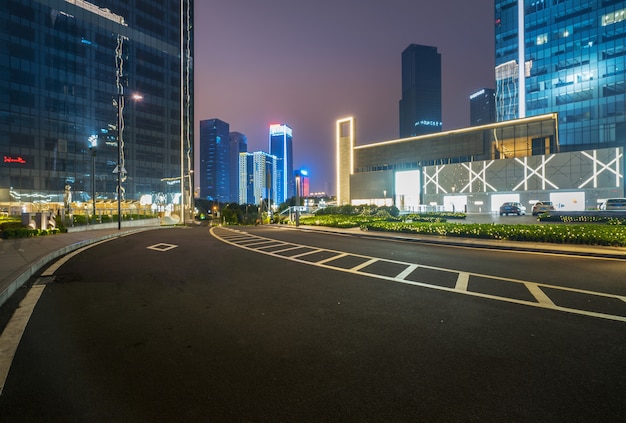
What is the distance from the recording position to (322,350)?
3676 mm

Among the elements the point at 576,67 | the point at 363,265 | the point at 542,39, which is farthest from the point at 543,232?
the point at 542,39

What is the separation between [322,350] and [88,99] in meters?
80.0

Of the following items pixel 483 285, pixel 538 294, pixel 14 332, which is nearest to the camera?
pixel 14 332

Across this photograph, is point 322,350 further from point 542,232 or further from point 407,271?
point 542,232

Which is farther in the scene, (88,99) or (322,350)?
(88,99)

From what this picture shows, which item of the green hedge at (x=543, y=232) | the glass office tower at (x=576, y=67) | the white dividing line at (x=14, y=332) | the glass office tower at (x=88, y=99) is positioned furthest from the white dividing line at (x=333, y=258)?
the glass office tower at (x=576, y=67)

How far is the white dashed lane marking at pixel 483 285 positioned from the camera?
535 cm

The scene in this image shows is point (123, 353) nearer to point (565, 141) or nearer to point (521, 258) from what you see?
point (521, 258)

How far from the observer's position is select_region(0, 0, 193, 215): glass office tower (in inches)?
2103

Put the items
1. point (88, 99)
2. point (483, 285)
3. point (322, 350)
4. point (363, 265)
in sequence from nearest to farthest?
point (322, 350), point (483, 285), point (363, 265), point (88, 99)

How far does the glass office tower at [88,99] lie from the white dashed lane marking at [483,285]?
38.9 metres

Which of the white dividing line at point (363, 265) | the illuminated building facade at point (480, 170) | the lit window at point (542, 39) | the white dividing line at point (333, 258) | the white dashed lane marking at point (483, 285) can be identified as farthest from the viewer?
the lit window at point (542, 39)

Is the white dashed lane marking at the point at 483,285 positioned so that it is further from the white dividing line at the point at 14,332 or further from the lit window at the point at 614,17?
the lit window at the point at 614,17

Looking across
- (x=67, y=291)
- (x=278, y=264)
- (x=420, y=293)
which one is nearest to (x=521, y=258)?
(x=420, y=293)
